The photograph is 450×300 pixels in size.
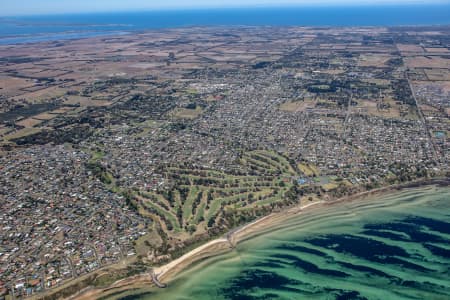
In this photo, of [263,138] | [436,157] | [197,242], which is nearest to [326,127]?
[263,138]

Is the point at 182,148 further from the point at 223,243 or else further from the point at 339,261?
the point at 339,261

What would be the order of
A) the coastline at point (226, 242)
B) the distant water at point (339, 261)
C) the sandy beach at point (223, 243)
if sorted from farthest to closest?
the sandy beach at point (223, 243)
the distant water at point (339, 261)
the coastline at point (226, 242)

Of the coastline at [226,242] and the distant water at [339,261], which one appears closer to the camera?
the coastline at [226,242]

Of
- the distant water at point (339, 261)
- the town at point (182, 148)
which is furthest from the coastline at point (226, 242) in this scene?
the town at point (182, 148)

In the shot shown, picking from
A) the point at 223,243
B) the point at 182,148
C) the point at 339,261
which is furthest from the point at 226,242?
the point at 182,148

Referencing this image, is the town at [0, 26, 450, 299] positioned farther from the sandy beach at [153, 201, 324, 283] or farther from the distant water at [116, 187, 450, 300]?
the distant water at [116, 187, 450, 300]

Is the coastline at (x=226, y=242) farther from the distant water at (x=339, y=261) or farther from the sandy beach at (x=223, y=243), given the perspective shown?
the distant water at (x=339, y=261)

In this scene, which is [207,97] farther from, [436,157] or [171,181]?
[436,157]

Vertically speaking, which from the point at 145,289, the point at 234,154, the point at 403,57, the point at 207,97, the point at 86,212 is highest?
the point at 403,57
